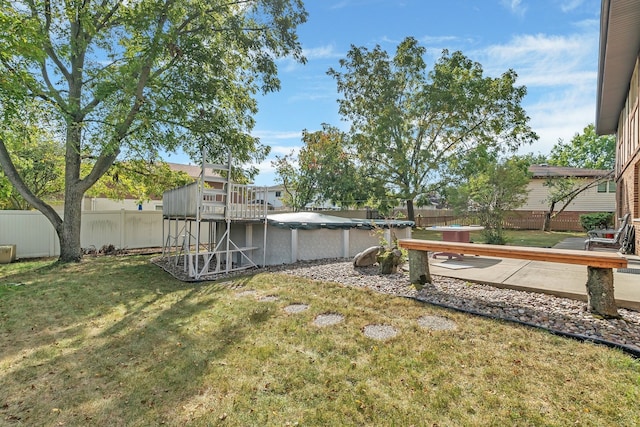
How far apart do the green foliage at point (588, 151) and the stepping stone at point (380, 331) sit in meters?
38.1

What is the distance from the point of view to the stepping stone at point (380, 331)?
3.34 meters

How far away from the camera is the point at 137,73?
8992 millimetres

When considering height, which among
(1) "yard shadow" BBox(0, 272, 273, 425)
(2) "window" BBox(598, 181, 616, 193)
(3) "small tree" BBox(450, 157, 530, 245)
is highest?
(2) "window" BBox(598, 181, 616, 193)

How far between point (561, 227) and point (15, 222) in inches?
1066

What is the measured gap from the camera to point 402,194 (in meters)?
19.2

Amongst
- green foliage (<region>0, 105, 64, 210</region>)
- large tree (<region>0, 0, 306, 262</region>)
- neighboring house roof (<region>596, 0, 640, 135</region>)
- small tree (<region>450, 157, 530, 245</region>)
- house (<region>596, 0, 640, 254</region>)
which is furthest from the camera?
small tree (<region>450, 157, 530, 245</region>)

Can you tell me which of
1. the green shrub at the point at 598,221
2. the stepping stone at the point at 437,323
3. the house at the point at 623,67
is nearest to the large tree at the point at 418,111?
the green shrub at the point at 598,221

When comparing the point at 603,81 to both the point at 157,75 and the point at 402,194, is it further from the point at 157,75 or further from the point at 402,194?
the point at 157,75

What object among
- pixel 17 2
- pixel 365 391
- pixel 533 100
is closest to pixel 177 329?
pixel 365 391

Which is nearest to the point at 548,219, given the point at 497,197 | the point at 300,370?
the point at 497,197

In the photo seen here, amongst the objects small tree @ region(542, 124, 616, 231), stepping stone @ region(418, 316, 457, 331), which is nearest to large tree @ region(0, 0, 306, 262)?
stepping stone @ region(418, 316, 457, 331)

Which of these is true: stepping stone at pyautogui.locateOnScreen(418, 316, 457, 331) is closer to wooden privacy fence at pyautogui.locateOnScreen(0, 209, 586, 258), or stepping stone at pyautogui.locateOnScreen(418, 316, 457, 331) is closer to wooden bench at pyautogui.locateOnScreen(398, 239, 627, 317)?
wooden bench at pyautogui.locateOnScreen(398, 239, 627, 317)

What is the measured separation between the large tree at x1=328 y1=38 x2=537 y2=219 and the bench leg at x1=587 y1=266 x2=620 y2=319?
48.8ft

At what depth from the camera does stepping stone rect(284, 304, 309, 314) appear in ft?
14.0
